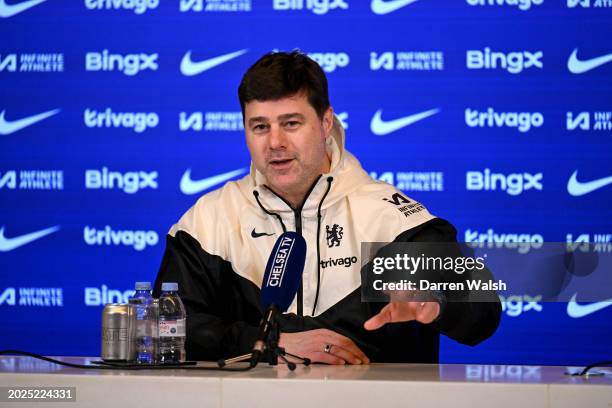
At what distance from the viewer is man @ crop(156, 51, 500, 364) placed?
10.5 ft

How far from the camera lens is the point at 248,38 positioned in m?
5.30

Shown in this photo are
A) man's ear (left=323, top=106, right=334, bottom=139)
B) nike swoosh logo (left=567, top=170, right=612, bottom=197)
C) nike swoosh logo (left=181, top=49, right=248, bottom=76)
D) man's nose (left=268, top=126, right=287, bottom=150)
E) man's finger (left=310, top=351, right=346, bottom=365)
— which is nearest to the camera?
man's finger (left=310, top=351, right=346, bottom=365)

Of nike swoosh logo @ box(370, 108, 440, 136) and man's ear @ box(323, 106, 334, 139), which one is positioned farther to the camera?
nike swoosh logo @ box(370, 108, 440, 136)

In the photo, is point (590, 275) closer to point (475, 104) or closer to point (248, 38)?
point (475, 104)

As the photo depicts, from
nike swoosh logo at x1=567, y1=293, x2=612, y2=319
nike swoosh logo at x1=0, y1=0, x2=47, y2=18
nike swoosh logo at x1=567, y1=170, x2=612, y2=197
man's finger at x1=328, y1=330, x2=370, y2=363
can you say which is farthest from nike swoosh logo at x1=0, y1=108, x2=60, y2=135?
man's finger at x1=328, y1=330, x2=370, y2=363

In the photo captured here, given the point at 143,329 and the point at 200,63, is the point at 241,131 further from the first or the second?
the point at 143,329

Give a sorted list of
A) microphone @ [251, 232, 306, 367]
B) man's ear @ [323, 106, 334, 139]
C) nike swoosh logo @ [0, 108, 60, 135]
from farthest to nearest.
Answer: nike swoosh logo @ [0, 108, 60, 135] < man's ear @ [323, 106, 334, 139] < microphone @ [251, 232, 306, 367]

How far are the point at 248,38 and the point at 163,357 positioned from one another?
9.29ft

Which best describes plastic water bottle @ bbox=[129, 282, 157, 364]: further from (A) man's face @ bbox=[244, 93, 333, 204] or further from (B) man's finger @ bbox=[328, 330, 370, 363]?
(A) man's face @ bbox=[244, 93, 333, 204]

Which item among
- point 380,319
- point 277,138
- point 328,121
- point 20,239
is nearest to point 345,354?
point 380,319

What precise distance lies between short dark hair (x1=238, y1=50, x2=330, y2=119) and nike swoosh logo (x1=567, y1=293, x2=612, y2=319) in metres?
2.32

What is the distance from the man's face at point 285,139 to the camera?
10.7ft

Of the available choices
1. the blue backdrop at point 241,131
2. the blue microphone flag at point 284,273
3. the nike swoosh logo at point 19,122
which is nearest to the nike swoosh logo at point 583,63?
the blue backdrop at point 241,131

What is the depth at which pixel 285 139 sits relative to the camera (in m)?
3.28
